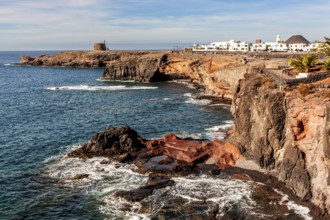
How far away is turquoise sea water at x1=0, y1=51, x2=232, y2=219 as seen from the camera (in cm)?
3609

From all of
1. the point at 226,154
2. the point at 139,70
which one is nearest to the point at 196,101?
the point at 226,154

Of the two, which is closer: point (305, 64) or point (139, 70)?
point (305, 64)

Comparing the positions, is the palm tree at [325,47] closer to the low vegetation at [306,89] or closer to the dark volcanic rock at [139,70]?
the low vegetation at [306,89]

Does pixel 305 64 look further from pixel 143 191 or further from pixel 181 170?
pixel 143 191

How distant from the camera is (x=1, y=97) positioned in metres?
100

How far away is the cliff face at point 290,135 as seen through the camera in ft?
108

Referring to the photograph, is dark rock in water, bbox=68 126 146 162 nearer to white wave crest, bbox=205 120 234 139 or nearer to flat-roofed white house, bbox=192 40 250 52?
white wave crest, bbox=205 120 234 139

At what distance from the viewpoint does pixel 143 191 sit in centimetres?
3716

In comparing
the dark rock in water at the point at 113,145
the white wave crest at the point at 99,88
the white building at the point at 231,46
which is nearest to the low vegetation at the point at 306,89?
the dark rock in water at the point at 113,145

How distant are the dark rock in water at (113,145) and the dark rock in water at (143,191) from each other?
9258 mm

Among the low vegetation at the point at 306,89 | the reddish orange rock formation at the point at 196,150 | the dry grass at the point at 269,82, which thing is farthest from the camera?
the dry grass at the point at 269,82

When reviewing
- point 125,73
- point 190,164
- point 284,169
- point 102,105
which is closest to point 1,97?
point 102,105

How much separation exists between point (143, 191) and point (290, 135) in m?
16.4

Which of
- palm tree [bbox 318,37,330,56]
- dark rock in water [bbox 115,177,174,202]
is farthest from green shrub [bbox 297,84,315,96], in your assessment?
palm tree [bbox 318,37,330,56]
